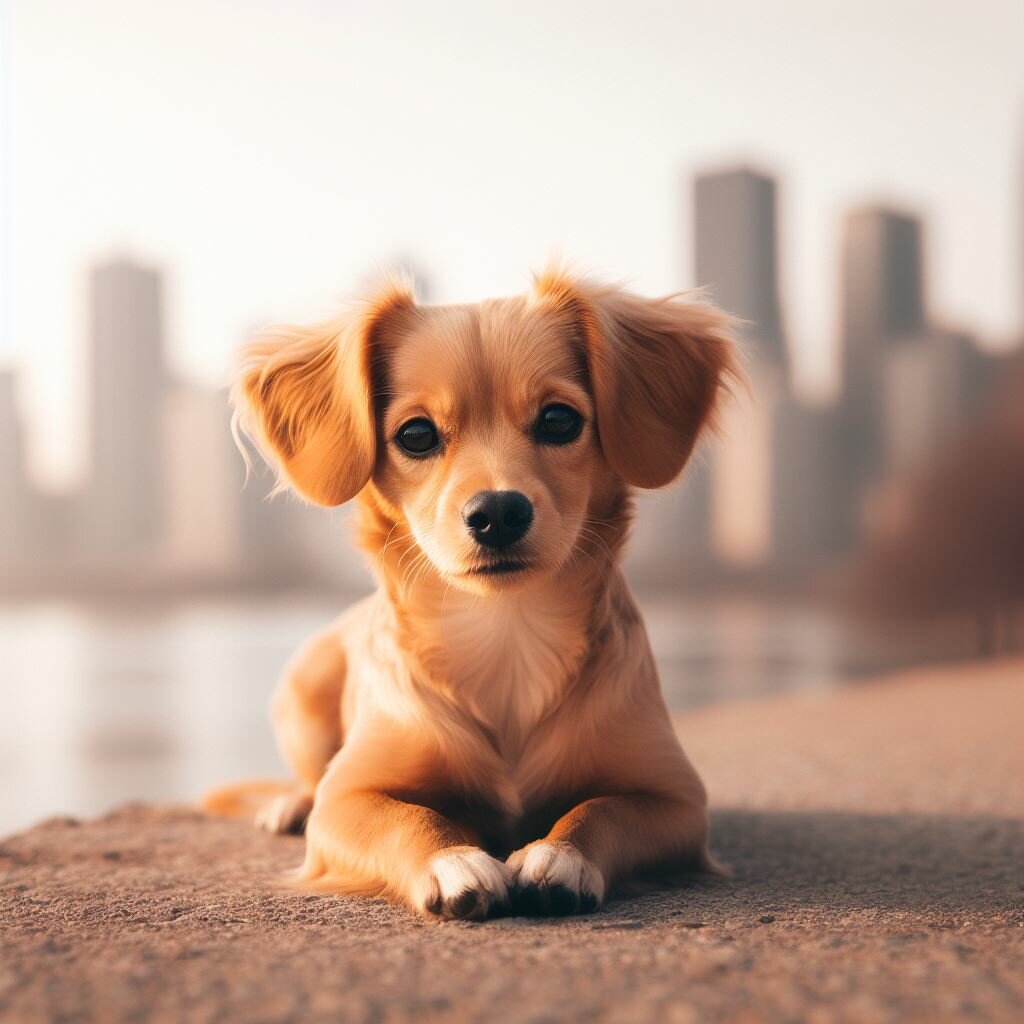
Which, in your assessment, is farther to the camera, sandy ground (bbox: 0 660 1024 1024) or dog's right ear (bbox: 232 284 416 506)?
dog's right ear (bbox: 232 284 416 506)

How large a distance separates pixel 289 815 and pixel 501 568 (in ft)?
6.15

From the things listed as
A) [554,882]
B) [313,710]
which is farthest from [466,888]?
[313,710]

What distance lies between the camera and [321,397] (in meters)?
3.76

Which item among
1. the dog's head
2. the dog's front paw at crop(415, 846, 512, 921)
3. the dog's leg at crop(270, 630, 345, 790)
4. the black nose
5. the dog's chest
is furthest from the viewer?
the dog's leg at crop(270, 630, 345, 790)

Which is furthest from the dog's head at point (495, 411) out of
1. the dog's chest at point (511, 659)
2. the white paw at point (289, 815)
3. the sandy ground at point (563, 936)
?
the white paw at point (289, 815)

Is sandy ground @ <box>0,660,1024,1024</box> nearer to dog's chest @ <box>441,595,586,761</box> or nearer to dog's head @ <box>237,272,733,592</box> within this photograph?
dog's chest @ <box>441,595,586,761</box>

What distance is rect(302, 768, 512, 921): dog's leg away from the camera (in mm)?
2721

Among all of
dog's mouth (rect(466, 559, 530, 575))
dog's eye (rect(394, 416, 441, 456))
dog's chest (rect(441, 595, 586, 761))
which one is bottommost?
dog's chest (rect(441, 595, 586, 761))

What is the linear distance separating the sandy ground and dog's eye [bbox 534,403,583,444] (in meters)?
1.25

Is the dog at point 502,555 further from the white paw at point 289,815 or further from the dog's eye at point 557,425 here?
the white paw at point 289,815

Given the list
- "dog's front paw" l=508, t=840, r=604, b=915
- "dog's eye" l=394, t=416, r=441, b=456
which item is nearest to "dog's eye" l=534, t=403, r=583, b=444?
"dog's eye" l=394, t=416, r=441, b=456

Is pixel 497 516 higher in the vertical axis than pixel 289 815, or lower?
higher

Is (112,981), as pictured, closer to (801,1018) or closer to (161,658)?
(801,1018)

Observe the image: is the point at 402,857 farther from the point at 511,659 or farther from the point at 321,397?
the point at 321,397
